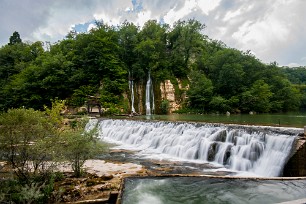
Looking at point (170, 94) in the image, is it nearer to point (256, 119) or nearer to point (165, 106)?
point (165, 106)

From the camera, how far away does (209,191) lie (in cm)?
838

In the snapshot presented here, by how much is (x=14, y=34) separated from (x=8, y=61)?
12429 mm

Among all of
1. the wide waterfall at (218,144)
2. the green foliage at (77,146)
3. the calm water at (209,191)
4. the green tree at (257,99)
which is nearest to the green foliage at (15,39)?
the wide waterfall at (218,144)

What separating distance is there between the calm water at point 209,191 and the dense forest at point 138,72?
2834 cm

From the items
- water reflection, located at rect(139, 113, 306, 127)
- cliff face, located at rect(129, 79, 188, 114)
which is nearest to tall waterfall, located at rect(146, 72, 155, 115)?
cliff face, located at rect(129, 79, 188, 114)

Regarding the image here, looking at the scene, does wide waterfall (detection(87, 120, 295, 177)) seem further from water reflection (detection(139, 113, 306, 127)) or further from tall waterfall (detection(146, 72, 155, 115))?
tall waterfall (detection(146, 72, 155, 115))

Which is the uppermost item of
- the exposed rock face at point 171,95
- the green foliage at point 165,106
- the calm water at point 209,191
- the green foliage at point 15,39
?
the green foliage at point 15,39

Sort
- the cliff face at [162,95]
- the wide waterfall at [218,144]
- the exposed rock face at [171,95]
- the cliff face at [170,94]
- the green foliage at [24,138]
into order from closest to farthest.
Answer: the green foliage at [24,138]
the wide waterfall at [218,144]
the cliff face at [162,95]
the cliff face at [170,94]
the exposed rock face at [171,95]

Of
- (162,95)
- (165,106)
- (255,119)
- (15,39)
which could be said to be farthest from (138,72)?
(15,39)

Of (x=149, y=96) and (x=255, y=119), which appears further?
(x=149, y=96)

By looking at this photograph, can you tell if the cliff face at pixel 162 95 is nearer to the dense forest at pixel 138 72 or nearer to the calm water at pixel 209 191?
the dense forest at pixel 138 72

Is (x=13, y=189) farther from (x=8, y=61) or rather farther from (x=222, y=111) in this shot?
(x=8, y=61)

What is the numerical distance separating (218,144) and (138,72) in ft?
98.4

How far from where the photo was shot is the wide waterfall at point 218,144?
12016 millimetres
